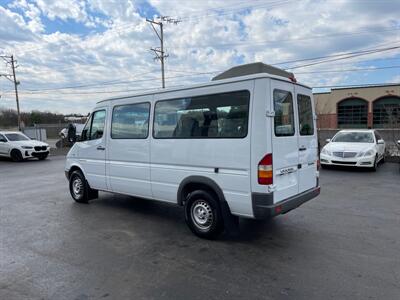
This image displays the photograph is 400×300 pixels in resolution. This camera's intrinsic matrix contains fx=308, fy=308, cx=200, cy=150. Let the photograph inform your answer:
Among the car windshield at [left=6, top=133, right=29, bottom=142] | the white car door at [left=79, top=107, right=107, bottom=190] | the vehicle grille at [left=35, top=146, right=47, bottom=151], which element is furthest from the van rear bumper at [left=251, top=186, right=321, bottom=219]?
the car windshield at [left=6, top=133, right=29, bottom=142]

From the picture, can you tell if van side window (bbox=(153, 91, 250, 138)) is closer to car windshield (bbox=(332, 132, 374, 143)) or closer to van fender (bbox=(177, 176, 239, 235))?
van fender (bbox=(177, 176, 239, 235))

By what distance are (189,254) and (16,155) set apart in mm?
16975

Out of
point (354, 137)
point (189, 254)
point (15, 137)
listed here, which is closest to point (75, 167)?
point (189, 254)

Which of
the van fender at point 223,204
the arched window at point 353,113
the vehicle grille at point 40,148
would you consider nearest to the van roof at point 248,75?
the van fender at point 223,204

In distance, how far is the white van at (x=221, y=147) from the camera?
13.5 ft

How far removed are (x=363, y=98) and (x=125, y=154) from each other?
151 ft

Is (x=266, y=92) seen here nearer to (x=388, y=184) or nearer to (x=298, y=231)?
(x=298, y=231)

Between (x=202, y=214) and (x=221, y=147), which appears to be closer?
(x=221, y=147)

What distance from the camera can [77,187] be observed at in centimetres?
732

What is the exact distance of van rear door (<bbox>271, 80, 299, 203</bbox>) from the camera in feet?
13.8

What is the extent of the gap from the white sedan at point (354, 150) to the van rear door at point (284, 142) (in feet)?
24.6

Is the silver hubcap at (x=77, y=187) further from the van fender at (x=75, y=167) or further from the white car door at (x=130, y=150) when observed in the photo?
the white car door at (x=130, y=150)

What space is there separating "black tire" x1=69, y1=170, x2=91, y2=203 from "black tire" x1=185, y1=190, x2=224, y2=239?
322 cm

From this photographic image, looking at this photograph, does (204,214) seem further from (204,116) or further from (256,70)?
(256,70)
